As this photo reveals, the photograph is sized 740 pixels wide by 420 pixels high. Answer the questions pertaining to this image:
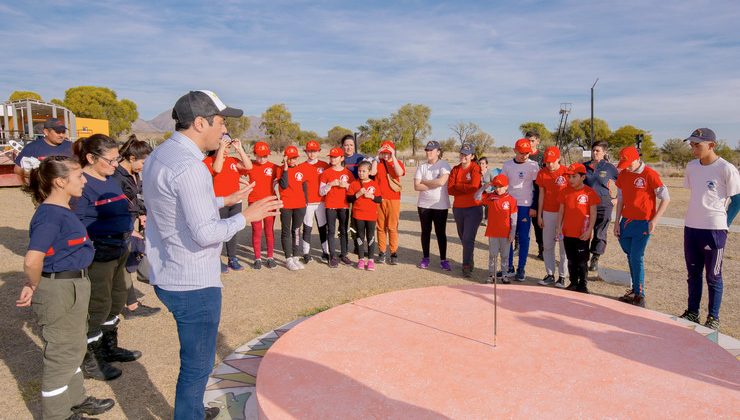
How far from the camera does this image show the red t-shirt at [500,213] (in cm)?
603

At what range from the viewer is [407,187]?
20.0m

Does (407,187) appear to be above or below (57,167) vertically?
below

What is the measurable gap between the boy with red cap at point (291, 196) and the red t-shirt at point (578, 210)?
12.0 feet

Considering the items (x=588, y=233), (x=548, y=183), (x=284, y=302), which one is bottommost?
(x=284, y=302)

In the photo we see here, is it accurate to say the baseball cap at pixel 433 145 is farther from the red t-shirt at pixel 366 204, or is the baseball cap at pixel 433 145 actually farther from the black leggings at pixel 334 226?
the black leggings at pixel 334 226

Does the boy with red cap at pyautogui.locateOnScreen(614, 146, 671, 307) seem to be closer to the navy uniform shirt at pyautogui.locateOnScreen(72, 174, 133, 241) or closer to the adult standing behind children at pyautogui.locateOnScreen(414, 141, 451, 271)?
the adult standing behind children at pyautogui.locateOnScreen(414, 141, 451, 271)

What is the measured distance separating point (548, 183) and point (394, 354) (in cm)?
365

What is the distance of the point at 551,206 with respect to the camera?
237 inches

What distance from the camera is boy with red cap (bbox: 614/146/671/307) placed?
16.4ft

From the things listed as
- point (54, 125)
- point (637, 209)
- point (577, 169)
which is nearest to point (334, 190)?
point (577, 169)

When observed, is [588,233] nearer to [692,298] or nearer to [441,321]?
[692,298]

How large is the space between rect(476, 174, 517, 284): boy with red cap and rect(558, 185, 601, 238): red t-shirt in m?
0.71

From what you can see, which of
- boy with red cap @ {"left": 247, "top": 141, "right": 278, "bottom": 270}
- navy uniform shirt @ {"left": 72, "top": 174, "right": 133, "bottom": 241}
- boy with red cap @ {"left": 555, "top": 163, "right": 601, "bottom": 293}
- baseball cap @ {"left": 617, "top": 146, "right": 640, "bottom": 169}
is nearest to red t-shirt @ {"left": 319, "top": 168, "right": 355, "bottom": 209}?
boy with red cap @ {"left": 247, "top": 141, "right": 278, "bottom": 270}

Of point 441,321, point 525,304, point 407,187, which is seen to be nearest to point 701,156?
point 525,304
